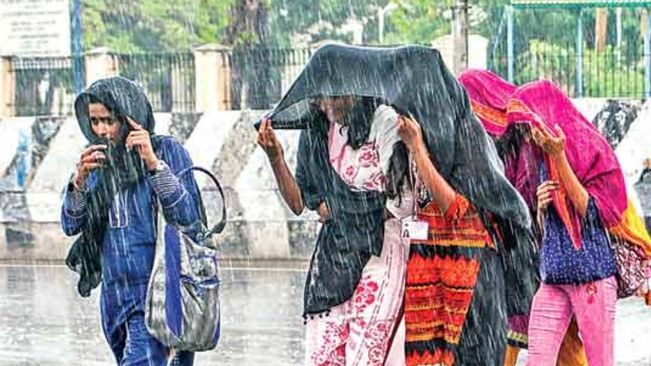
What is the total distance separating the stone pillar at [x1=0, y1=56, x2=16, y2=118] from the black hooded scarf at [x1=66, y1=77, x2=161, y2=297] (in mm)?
12977

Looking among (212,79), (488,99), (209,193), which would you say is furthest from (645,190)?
(488,99)

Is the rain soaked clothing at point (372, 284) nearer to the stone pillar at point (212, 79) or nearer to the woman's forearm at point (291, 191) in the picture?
the woman's forearm at point (291, 191)

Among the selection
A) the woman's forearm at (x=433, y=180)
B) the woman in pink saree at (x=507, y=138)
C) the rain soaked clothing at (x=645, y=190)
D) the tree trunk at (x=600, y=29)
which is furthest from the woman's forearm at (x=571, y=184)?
the tree trunk at (x=600, y=29)

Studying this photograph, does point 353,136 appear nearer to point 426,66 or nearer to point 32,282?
point 426,66

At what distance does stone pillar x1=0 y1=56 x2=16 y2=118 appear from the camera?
19484 mm

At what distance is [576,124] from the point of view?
6.91m

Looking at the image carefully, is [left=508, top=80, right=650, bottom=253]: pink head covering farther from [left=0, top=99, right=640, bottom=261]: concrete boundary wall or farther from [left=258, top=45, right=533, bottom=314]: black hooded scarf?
[left=0, top=99, right=640, bottom=261]: concrete boundary wall

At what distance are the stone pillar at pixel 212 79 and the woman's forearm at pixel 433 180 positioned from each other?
13.3m

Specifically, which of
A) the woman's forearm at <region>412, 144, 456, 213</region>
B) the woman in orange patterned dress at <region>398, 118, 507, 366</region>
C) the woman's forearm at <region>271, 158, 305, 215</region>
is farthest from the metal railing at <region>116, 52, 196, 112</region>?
the woman's forearm at <region>412, 144, 456, 213</region>

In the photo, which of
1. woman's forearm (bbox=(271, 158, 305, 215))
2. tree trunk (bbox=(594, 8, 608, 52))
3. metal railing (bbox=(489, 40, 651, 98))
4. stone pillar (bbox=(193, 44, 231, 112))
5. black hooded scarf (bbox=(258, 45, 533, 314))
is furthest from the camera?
tree trunk (bbox=(594, 8, 608, 52))

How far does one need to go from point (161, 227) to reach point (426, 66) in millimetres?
1212

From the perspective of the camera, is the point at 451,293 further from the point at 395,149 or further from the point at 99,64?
the point at 99,64

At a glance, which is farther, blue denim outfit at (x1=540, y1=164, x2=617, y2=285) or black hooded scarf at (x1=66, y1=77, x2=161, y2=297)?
blue denim outfit at (x1=540, y1=164, x2=617, y2=285)

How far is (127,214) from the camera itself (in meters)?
6.47
